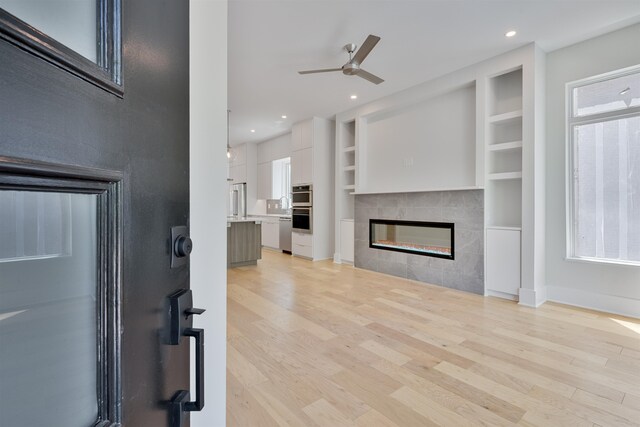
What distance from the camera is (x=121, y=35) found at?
376 millimetres

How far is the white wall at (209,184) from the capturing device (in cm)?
84

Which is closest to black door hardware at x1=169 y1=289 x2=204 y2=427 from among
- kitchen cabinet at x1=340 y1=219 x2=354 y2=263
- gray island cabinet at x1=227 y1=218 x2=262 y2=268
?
gray island cabinet at x1=227 y1=218 x2=262 y2=268

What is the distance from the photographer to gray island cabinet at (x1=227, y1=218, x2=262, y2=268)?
16.1 feet

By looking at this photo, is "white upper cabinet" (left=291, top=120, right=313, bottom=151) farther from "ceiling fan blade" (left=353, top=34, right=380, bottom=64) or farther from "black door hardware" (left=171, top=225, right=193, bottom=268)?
"black door hardware" (left=171, top=225, right=193, bottom=268)

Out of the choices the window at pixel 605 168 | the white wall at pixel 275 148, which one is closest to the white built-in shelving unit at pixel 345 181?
the white wall at pixel 275 148

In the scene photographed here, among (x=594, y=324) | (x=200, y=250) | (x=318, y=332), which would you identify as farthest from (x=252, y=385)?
(x=594, y=324)

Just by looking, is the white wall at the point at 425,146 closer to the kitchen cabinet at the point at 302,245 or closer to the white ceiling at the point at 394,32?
the white ceiling at the point at 394,32

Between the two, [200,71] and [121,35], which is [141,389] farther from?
[200,71]

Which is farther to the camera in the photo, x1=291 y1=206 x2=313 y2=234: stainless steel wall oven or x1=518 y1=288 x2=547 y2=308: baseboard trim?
x1=291 y1=206 x2=313 y2=234: stainless steel wall oven

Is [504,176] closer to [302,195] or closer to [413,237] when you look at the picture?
[413,237]

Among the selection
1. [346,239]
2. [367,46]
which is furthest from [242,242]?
[367,46]

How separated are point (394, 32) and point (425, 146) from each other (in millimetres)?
1878

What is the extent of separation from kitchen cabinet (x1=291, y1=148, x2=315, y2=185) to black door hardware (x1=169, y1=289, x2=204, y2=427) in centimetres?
542

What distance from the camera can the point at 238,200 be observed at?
27.0 feet
